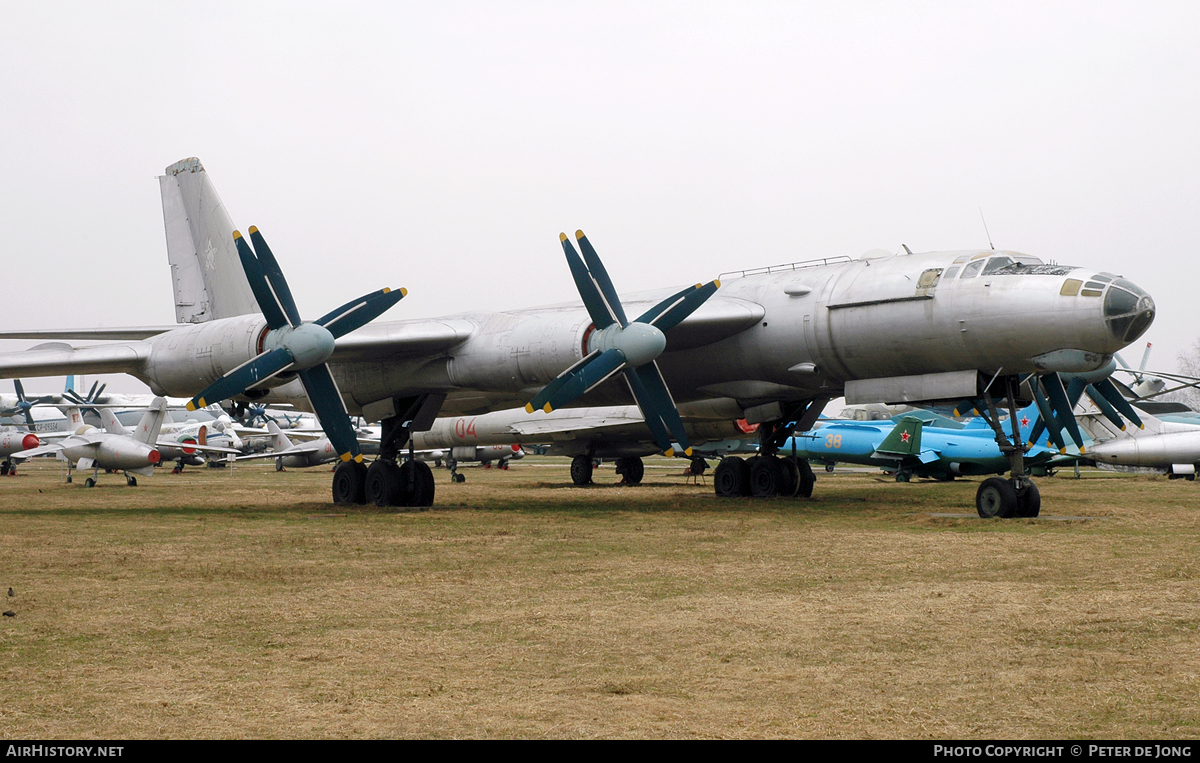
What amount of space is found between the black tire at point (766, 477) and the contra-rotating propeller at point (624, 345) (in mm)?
5446

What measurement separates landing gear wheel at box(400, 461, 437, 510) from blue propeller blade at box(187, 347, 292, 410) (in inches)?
158

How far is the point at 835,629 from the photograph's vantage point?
6445mm

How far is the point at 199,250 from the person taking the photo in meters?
22.1

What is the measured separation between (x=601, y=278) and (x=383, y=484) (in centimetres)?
614

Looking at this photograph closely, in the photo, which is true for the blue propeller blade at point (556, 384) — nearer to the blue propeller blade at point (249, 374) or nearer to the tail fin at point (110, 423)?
the blue propeller blade at point (249, 374)

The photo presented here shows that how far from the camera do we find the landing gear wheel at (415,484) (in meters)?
19.2

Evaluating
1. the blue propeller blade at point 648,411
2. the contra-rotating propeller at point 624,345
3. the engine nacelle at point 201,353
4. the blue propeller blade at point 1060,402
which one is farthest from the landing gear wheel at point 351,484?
the blue propeller blade at point 1060,402

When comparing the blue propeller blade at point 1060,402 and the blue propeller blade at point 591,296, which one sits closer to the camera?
the blue propeller blade at point 591,296

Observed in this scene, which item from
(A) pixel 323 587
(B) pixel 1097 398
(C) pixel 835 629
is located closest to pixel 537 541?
(A) pixel 323 587

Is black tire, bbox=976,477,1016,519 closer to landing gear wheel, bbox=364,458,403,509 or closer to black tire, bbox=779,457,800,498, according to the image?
black tire, bbox=779,457,800,498

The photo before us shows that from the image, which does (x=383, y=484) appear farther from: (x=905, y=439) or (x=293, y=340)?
(x=905, y=439)

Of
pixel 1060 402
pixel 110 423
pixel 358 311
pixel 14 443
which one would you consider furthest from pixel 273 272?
pixel 14 443
